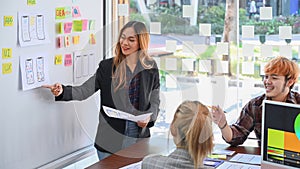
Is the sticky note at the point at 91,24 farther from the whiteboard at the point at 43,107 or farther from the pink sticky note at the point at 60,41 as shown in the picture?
the pink sticky note at the point at 60,41

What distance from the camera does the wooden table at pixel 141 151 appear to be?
8.38ft

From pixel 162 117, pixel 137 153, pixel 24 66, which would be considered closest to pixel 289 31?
pixel 162 117

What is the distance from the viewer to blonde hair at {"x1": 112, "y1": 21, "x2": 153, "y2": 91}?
294 cm

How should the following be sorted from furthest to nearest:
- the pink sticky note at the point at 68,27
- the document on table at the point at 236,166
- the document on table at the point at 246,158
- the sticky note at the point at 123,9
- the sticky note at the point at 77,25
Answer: the sticky note at the point at 123,9 < the sticky note at the point at 77,25 < the pink sticky note at the point at 68,27 < the document on table at the point at 246,158 < the document on table at the point at 236,166

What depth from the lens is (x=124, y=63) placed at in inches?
118

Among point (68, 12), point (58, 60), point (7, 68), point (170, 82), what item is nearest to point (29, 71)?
point (7, 68)

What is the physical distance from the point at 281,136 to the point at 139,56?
3.33 feet

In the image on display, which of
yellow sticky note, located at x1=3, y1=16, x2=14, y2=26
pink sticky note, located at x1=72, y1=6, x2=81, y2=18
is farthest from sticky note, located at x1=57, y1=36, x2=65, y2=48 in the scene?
yellow sticky note, located at x1=3, y1=16, x2=14, y2=26

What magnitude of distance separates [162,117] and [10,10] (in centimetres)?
102

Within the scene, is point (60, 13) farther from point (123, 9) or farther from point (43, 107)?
point (123, 9)

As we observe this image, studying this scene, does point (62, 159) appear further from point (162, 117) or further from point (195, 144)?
point (195, 144)

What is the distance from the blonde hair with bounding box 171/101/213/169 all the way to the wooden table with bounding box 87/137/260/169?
351 mm

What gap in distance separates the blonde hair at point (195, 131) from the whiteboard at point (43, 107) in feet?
3.96

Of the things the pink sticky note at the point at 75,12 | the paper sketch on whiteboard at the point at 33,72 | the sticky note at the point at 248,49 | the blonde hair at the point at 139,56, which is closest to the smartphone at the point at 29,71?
the paper sketch on whiteboard at the point at 33,72
